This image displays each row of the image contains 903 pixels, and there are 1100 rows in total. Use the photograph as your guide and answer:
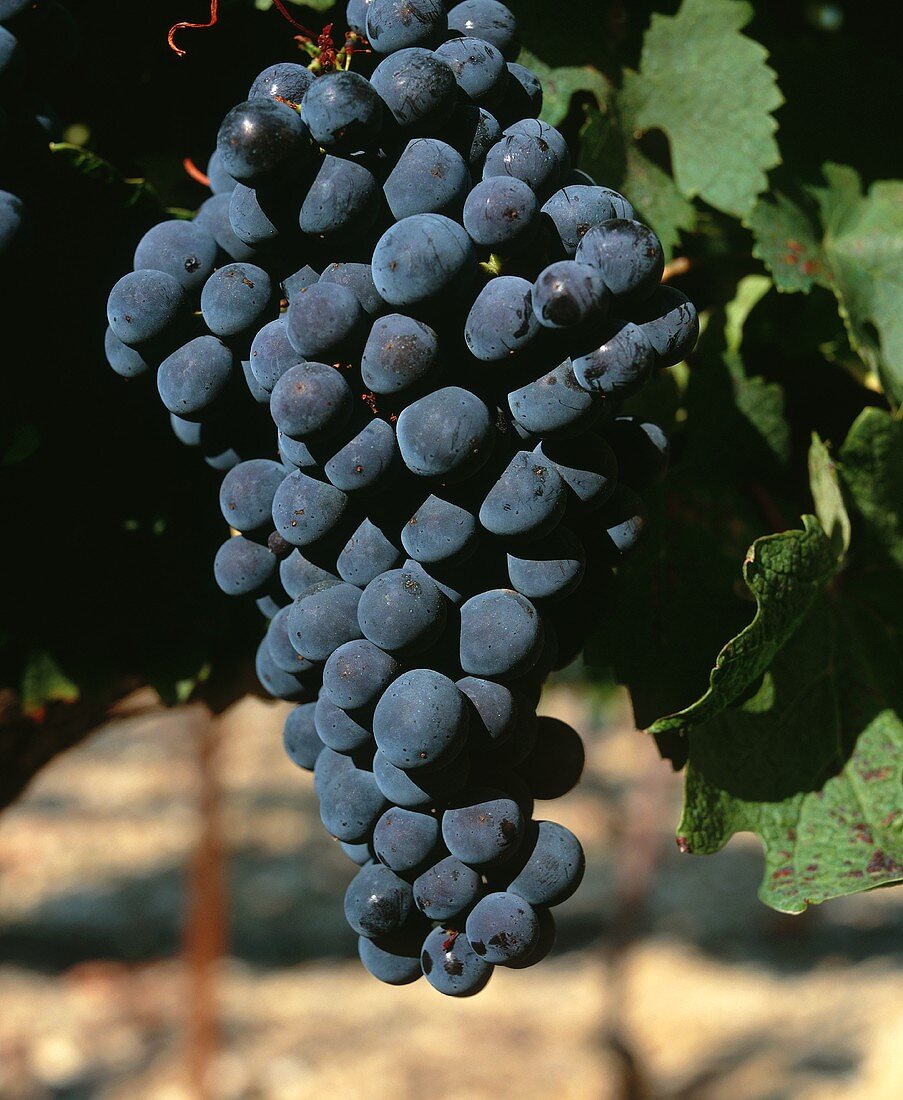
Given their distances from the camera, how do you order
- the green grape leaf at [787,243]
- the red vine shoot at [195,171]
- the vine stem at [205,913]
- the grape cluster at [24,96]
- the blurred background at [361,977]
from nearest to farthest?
the grape cluster at [24,96] < the red vine shoot at [195,171] < the green grape leaf at [787,243] < the vine stem at [205,913] < the blurred background at [361,977]

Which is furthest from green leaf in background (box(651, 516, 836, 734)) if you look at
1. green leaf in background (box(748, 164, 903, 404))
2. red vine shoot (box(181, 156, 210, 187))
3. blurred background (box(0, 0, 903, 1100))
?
red vine shoot (box(181, 156, 210, 187))

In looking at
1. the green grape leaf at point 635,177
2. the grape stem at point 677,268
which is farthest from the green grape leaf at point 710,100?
the grape stem at point 677,268

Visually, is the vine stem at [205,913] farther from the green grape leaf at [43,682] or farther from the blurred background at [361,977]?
the green grape leaf at [43,682]

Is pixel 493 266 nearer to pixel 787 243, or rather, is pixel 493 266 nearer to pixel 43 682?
pixel 787 243

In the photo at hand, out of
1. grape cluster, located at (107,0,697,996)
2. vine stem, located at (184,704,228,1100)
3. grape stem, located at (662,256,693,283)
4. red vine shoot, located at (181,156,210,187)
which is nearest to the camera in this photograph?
grape cluster, located at (107,0,697,996)

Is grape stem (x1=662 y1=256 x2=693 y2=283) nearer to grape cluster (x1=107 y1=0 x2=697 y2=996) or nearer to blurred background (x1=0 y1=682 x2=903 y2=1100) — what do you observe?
grape cluster (x1=107 y1=0 x2=697 y2=996)

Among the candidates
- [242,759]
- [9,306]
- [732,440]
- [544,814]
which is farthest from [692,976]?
[9,306]

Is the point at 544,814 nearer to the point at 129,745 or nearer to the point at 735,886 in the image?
the point at 735,886
